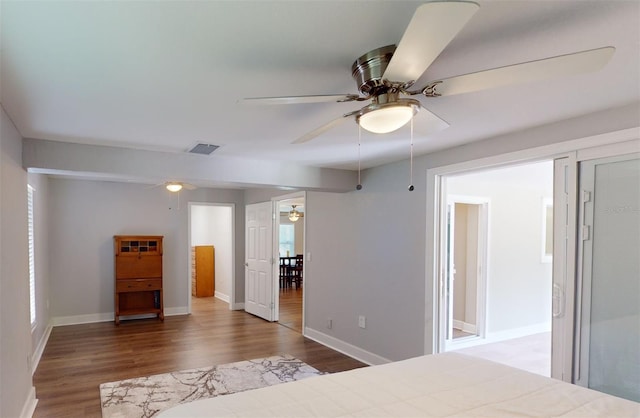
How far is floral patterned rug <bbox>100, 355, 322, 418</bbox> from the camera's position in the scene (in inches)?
125

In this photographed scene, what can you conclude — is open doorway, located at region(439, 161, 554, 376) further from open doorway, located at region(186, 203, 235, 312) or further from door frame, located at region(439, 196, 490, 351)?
open doorway, located at region(186, 203, 235, 312)

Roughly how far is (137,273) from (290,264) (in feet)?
16.7

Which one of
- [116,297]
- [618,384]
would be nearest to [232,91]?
[618,384]

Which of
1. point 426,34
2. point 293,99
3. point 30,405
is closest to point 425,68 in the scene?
point 426,34

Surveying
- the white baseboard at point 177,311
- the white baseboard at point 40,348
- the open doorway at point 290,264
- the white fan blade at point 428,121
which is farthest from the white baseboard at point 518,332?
the white baseboard at point 40,348

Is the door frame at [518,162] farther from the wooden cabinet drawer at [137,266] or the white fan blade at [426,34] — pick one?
the wooden cabinet drawer at [137,266]

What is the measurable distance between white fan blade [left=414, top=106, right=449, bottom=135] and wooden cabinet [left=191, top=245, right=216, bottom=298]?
296 inches

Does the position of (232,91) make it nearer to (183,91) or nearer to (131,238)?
(183,91)

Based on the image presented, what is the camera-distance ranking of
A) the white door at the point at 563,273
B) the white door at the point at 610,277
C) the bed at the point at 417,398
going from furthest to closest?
1. the white door at the point at 563,273
2. the white door at the point at 610,277
3. the bed at the point at 417,398

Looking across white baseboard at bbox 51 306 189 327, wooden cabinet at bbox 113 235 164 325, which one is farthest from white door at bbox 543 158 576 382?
white baseboard at bbox 51 306 189 327

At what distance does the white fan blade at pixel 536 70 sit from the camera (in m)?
1.18

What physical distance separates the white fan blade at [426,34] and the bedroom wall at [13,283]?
2.37 meters

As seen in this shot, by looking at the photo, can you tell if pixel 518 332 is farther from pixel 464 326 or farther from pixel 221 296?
pixel 221 296

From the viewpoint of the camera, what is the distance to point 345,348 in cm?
468
